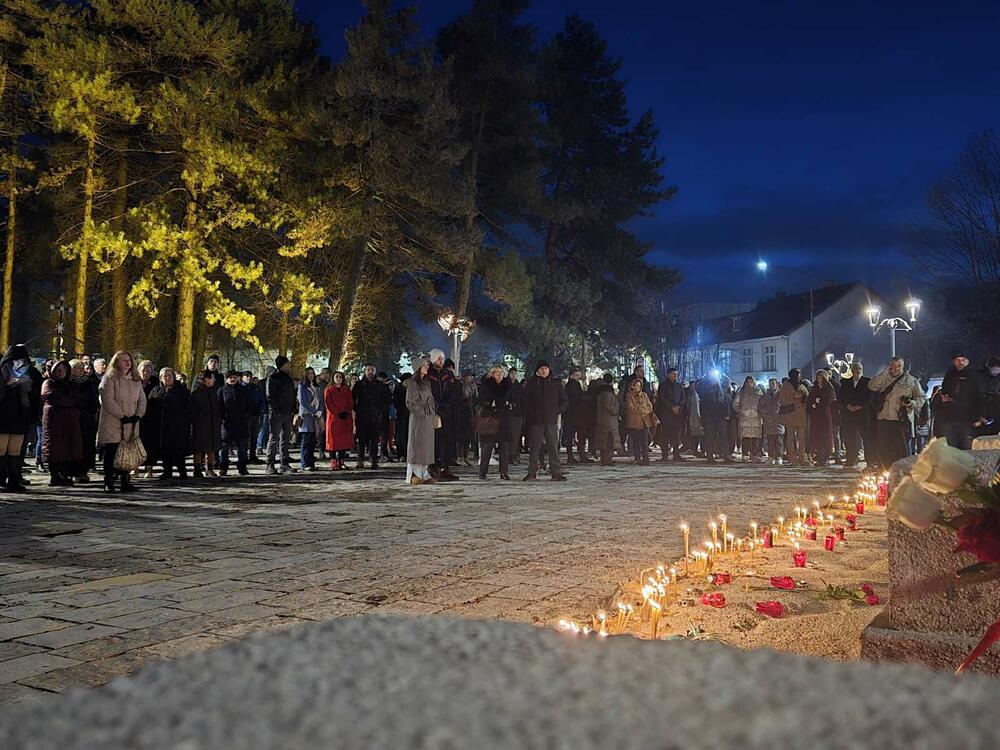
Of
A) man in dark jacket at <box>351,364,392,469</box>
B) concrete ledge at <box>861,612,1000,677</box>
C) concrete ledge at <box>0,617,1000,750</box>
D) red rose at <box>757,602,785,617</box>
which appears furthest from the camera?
man in dark jacket at <box>351,364,392,469</box>

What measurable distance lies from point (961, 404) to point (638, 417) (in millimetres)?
7749

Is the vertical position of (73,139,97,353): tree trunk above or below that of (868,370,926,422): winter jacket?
above

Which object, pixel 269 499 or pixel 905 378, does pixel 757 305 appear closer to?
pixel 905 378

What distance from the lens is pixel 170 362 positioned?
84.1ft

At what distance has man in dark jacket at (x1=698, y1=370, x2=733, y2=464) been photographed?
20219 mm

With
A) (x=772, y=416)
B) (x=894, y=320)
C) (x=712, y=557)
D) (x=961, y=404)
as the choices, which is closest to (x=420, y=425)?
(x=712, y=557)

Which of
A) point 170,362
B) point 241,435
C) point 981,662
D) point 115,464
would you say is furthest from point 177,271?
point 981,662

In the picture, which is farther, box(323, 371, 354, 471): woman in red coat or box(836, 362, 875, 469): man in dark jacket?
box(323, 371, 354, 471): woman in red coat

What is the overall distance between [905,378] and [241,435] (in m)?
11.4

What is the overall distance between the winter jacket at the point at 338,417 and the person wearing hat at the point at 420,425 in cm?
346

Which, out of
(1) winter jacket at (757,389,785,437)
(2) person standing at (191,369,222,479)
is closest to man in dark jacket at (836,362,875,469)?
(1) winter jacket at (757,389,785,437)

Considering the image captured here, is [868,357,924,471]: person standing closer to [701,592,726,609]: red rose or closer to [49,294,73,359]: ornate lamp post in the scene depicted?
[701,592,726,609]: red rose

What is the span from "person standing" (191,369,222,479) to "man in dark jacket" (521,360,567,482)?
5.27 meters

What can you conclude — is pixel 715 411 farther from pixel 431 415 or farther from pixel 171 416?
pixel 171 416
